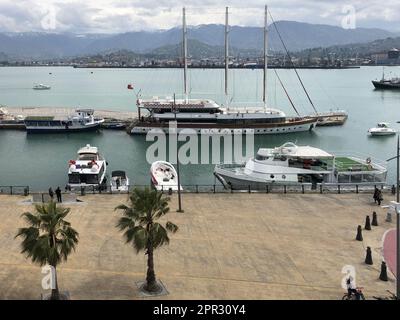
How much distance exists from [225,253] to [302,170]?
19796 mm

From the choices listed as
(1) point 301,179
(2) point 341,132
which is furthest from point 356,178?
(2) point 341,132

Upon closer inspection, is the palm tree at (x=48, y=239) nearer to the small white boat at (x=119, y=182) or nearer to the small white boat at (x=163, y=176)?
the small white boat at (x=119, y=182)

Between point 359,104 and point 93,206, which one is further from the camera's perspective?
point 359,104

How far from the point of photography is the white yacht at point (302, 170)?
40097mm

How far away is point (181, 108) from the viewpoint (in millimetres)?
81688

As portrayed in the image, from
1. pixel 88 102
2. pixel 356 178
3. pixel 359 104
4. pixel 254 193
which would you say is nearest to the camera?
pixel 254 193

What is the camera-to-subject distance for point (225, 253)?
22609 millimetres

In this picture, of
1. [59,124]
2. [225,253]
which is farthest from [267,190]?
[59,124]

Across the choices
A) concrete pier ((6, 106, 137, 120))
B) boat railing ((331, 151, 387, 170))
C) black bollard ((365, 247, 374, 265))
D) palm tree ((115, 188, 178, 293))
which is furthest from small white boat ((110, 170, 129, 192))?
concrete pier ((6, 106, 137, 120))

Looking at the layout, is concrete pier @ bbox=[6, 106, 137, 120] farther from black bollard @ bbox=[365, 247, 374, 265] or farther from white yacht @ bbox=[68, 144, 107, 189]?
black bollard @ bbox=[365, 247, 374, 265]

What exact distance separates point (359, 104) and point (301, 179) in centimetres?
9424

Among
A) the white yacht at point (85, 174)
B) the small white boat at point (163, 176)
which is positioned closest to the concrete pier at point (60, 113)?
the small white boat at point (163, 176)
